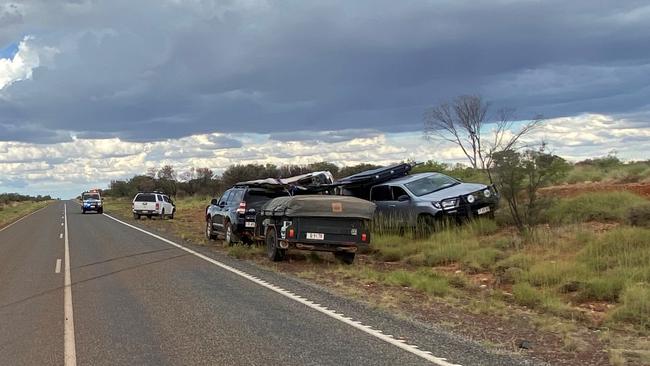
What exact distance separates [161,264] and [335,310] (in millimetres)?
7388

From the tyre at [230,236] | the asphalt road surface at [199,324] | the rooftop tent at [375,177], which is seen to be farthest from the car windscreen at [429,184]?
the asphalt road surface at [199,324]

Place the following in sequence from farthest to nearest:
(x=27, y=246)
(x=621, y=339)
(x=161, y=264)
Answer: (x=27, y=246) < (x=161, y=264) < (x=621, y=339)

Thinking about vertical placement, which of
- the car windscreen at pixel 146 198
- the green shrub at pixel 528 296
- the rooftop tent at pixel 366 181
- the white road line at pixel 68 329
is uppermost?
the rooftop tent at pixel 366 181

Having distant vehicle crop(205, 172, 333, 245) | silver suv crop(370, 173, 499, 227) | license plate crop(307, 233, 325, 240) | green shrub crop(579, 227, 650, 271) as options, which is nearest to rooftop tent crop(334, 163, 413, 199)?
silver suv crop(370, 173, 499, 227)

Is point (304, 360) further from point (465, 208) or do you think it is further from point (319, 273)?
point (465, 208)

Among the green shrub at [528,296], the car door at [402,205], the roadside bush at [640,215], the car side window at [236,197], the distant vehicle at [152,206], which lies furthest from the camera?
the distant vehicle at [152,206]

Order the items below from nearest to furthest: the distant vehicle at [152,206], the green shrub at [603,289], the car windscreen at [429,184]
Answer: the green shrub at [603,289]
the car windscreen at [429,184]
the distant vehicle at [152,206]

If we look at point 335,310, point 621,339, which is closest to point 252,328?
point 335,310

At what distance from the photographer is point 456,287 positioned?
Result: 39.1ft

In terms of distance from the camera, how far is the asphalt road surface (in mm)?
6633

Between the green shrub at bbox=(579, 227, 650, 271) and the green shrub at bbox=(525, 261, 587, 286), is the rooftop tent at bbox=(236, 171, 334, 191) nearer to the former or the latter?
the green shrub at bbox=(525, 261, 587, 286)

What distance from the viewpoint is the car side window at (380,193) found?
19125mm

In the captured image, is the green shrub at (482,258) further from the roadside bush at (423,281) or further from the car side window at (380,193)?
the car side window at (380,193)

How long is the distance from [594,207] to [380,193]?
6.14m
